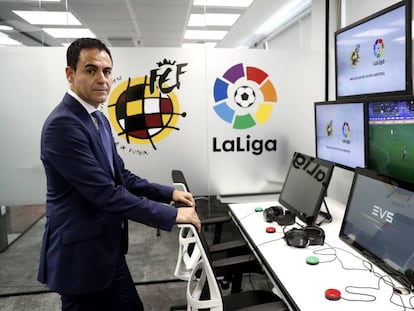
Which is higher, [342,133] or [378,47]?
[378,47]

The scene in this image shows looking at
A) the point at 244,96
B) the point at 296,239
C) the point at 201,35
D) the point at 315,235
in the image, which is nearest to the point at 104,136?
the point at 296,239

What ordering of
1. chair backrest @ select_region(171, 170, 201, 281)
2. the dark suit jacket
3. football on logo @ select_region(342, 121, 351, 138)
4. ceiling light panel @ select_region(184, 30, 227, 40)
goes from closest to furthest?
the dark suit jacket
chair backrest @ select_region(171, 170, 201, 281)
football on logo @ select_region(342, 121, 351, 138)
ceiling light panel @ select_region(184, 30, 227, 40)

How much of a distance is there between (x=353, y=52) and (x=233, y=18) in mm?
2425

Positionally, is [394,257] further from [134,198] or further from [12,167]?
[12,167]

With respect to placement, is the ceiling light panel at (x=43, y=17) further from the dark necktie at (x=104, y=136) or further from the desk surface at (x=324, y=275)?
the desk surface at (x=324, y=275)

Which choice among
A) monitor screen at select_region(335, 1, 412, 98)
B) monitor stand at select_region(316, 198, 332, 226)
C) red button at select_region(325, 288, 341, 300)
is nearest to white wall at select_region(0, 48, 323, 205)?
monitor screen at select_region(335, 1, 412, 98)

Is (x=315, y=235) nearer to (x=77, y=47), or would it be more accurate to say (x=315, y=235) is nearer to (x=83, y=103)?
(x=83, y=103)

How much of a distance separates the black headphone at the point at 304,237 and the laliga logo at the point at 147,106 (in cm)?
140

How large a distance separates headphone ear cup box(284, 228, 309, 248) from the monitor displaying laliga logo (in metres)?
1.29

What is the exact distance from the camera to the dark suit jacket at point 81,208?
128 cm

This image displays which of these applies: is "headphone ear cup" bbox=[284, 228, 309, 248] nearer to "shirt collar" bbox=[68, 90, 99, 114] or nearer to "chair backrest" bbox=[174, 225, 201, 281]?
"chair backrest" bbox=[174, 225, 201, 281]

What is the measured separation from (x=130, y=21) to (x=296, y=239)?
8.33 ft

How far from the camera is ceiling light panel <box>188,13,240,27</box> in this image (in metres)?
3.39

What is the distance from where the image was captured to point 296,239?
172 centimetres
